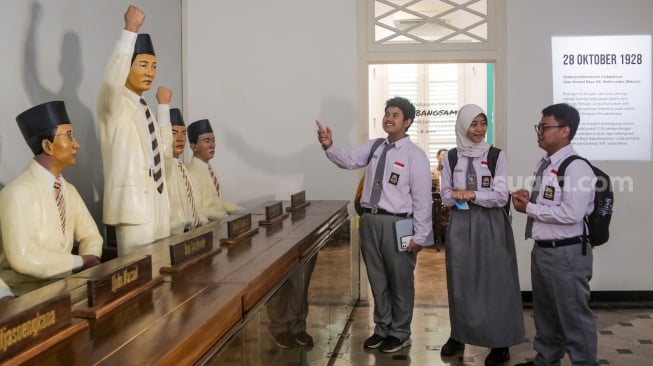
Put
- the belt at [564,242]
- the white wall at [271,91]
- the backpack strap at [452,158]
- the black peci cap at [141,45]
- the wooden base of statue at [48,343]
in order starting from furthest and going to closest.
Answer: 1. the white wall at [271,91]
2. the backpack strap at [452,158]
3. the belt at [564,242]
4. the black peci cap at [141,45]
5. the wooden base of statue at [48,343]

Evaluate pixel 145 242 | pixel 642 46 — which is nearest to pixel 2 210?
pixel 145 242

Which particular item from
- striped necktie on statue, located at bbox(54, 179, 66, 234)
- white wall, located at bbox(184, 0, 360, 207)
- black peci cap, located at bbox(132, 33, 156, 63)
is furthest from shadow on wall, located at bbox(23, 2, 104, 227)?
white wall, located at bbox(184, 0, 360, 207)

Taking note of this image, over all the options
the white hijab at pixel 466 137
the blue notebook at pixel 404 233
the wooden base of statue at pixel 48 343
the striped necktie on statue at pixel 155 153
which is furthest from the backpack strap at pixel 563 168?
the wooden base of statue at pixel 48 343

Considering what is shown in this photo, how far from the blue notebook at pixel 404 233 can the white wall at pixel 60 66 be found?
72.6 inches

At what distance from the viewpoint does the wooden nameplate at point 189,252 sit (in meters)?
1.82

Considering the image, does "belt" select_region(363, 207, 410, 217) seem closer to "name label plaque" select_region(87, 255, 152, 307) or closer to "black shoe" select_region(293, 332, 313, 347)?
"black shoe" select_region(293, 332, 313, 347)

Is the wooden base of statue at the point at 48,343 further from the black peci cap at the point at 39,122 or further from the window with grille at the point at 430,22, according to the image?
the window with grille at the point at 430,22

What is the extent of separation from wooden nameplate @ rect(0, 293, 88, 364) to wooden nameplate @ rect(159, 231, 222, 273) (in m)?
0.56

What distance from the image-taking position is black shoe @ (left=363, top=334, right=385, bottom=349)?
143 inches

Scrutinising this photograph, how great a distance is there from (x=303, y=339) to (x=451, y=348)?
1469 mm

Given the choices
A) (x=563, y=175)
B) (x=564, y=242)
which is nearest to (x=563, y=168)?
(x=563, y=175)

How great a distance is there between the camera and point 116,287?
146 cm

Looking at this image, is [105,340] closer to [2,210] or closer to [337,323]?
[2,210]

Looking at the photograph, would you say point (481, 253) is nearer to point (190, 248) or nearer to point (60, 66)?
point (190, 248)
